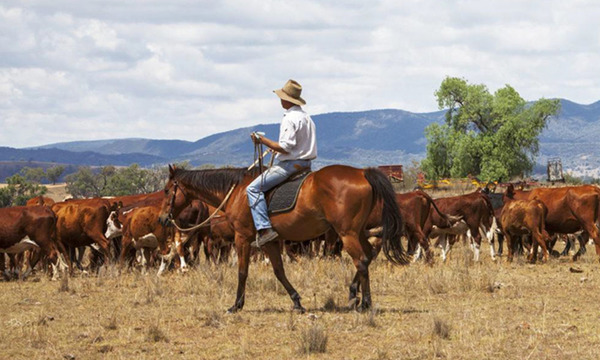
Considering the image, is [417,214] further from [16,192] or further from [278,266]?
[16,192]

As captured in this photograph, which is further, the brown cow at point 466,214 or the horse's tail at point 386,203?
the brown cow at point 466,214

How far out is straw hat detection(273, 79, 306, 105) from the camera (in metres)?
11.7

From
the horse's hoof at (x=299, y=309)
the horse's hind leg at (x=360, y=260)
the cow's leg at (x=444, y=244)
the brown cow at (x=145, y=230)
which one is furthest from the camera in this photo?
the cow's leg at (x=444, y=244)

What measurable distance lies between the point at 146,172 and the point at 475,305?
115919 millimetres

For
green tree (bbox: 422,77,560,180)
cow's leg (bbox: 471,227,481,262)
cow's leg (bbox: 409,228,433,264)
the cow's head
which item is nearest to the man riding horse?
cow's leg (bbox: 409,228,433,264)

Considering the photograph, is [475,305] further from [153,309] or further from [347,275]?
[153,309]

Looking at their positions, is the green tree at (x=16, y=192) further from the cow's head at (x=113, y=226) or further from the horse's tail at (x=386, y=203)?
the horse's tail at (x=386, y=203)

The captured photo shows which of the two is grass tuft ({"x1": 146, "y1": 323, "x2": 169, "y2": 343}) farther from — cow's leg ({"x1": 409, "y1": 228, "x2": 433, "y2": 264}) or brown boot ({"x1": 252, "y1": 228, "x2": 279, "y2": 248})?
cow's leg ({"x1": 409, "y1": 228, "x2": 433, "y2": 264})

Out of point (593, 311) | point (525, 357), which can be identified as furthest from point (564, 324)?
point (525, 357)

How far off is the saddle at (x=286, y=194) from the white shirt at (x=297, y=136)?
0.88 feet

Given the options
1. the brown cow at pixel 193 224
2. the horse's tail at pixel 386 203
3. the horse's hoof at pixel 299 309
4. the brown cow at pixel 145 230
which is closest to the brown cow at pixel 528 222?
the brown cow at pixel 193 224

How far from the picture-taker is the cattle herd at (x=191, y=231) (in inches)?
675

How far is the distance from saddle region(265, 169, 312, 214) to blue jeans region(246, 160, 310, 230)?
0.07 m

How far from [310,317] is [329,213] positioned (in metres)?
1.45
